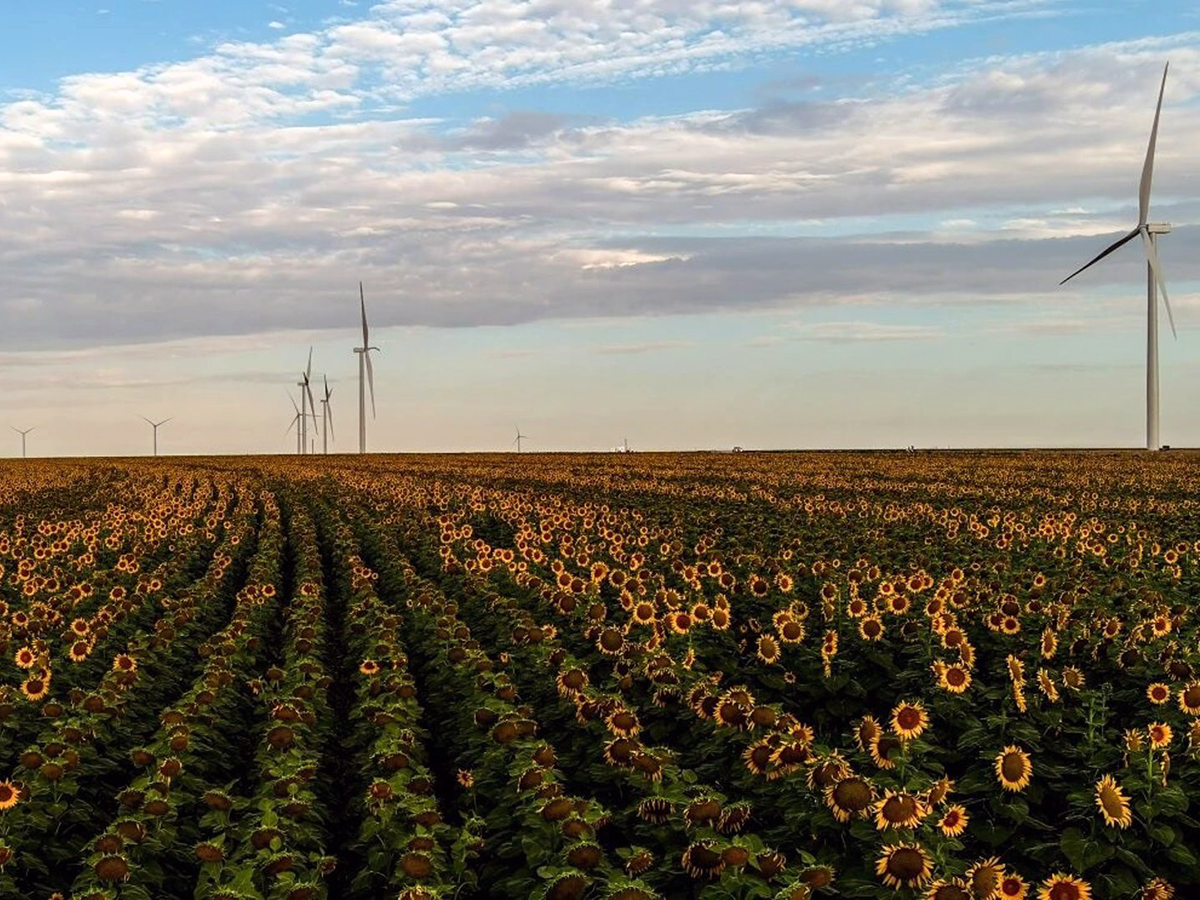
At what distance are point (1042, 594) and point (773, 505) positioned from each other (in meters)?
20.8

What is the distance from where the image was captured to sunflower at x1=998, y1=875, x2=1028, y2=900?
6.84 m

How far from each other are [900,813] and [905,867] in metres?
0.46

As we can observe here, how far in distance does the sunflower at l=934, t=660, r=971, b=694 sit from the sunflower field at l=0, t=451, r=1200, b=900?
0.9 inches

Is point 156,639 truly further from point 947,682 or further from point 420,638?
point 947,682

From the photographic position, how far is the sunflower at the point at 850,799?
7.74 meters

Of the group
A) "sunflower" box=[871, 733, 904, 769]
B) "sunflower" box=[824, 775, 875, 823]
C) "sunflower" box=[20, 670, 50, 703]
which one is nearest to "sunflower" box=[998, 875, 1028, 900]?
"sunflower" box=[824, 775, 875, 823]

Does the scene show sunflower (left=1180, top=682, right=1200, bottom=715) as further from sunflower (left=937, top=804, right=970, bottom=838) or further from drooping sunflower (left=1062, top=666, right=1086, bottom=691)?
sunflower (left=937, top=804, right=970, bottom=838)

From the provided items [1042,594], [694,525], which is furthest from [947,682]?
[694,525]

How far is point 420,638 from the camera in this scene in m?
16.9

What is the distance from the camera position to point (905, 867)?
23.0ft

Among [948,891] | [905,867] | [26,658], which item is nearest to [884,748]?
[905,867]

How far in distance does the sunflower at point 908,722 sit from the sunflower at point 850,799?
1.22 meters

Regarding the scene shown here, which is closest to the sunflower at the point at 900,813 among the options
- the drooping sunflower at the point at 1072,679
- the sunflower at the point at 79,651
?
the drooping sunflower at the point at 1072,679

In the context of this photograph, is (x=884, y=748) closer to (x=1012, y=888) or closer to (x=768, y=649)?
(x=1012, y=888)
